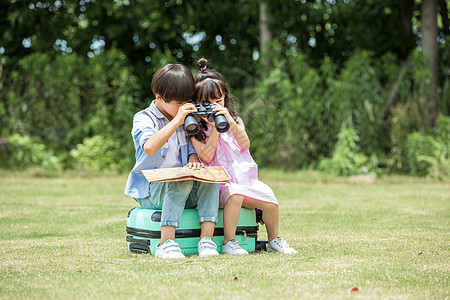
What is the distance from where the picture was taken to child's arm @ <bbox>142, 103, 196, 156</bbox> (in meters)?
3.47

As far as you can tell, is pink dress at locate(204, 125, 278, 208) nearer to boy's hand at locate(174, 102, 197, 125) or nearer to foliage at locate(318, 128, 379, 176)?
boy's hand at locate(174, 102, 197, 125)

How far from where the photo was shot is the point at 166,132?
11.4ft

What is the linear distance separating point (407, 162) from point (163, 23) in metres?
5.16

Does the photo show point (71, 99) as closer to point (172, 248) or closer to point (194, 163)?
point (194, 163)

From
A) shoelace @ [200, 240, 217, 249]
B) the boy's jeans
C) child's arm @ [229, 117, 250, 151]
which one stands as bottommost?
shoelace @ [200, 240, 217, 249]

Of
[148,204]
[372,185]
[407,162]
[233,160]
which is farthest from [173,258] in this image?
[407,162]

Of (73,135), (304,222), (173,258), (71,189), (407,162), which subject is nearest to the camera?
(173,258)

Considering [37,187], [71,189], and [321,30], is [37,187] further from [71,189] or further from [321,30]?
[321,30]

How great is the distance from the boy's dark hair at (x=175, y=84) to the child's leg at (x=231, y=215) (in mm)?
660

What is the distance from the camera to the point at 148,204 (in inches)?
148

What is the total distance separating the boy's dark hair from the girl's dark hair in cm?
9

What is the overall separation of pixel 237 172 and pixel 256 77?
7.73m

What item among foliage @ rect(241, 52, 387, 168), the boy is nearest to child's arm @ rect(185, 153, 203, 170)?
the boy

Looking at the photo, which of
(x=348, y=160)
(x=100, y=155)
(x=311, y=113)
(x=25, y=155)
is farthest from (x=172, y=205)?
(x=25, y=155)
